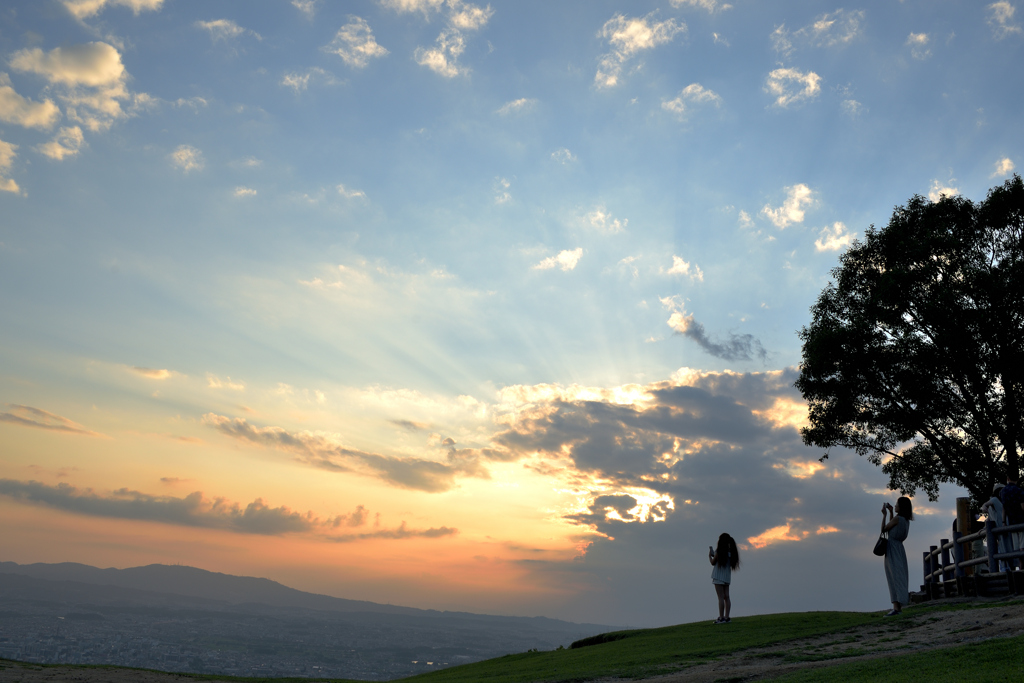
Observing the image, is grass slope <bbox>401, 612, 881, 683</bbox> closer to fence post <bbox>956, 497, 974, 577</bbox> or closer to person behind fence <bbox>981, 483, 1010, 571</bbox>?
fence post <bbox>956, 497, 974, 577</bbox>

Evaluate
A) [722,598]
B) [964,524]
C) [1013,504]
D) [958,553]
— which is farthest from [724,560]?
[1013,504]

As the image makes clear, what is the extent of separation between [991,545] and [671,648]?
29.8 feet

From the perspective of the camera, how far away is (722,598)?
22.0 meters

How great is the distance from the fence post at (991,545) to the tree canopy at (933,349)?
1145 centimetres

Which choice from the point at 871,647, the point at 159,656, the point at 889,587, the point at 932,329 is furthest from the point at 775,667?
the point at 159,656

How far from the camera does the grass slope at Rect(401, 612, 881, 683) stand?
15.8 meters

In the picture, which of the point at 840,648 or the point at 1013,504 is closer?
the point at 840,648

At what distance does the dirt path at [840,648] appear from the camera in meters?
12.2

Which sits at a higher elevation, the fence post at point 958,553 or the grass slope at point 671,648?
the fence post at point 958,553

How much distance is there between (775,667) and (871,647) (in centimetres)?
267

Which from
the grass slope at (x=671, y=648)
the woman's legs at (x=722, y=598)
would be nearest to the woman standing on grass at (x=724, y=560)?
the woman's legs at (x=722, y=598)

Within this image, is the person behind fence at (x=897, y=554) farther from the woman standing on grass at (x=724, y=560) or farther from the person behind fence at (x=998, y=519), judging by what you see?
the woman standing on grass at (x=724, y=560)

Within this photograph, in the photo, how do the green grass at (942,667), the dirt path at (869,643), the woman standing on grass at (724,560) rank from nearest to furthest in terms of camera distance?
1. the green grass at (942,667)
2. the dirt path at (869,643)
3. the woman standing on grass at (724,560)

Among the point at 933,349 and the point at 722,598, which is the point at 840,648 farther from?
the point at 933,349
